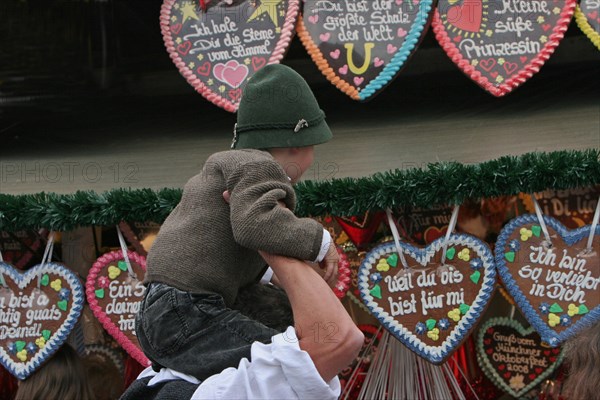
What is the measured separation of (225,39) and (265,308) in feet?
4.12

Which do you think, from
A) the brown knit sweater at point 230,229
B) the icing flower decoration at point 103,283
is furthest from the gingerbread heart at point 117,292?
the brown knit sweater at point 230,229

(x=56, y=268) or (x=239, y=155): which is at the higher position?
(x=239, y=155)

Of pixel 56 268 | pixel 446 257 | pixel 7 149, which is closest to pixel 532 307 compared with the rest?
pixel 446 257

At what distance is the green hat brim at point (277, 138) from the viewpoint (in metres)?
1.55

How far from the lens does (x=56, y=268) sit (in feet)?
8.54

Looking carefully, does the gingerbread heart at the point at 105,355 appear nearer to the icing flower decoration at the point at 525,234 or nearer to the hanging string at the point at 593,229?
the icing flower decoration at the point at 525,234

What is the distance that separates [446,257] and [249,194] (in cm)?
109

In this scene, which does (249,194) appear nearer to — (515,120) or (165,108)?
(515,120)

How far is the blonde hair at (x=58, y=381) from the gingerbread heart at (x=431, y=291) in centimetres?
100

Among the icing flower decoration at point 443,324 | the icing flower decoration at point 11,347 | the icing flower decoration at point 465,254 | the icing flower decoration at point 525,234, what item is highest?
the icing flower decoration at point 525,234

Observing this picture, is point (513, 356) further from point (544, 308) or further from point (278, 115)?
point (278, 115)

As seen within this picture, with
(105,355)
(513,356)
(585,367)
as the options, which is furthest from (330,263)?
(105,355)

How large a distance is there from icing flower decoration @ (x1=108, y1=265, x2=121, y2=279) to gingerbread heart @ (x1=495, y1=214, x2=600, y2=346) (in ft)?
3.70

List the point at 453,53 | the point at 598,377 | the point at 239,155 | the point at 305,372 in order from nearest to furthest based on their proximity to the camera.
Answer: the point at 305,372 → the point at 239,155 → the point at 598,377 → the point at 453,53
